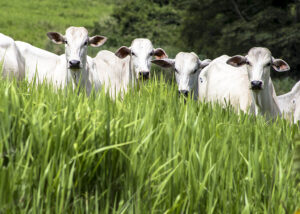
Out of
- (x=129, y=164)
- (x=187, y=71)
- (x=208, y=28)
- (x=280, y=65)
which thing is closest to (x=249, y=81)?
(x=280, y=65)

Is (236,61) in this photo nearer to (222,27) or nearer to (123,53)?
(123,53)

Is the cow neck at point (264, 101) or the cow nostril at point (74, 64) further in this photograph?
the cow neck at point (264, 101)

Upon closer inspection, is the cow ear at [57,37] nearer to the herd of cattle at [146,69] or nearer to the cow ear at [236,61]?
the herd of cattle at [146,69]

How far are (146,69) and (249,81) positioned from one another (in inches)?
48.1

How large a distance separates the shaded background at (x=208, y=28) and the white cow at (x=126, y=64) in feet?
3.96

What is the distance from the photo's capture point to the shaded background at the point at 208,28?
1400 centimetres

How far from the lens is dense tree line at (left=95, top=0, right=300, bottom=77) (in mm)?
14016

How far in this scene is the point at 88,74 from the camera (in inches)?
255

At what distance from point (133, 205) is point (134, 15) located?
1804 centimetres

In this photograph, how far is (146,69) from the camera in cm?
669

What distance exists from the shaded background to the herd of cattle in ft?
3.94

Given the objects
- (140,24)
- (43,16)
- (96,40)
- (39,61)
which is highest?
(43,16)

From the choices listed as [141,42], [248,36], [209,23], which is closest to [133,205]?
[141,42]

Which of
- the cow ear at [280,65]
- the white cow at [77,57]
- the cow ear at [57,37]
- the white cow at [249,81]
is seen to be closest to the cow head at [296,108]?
the white cow at [249,81]
